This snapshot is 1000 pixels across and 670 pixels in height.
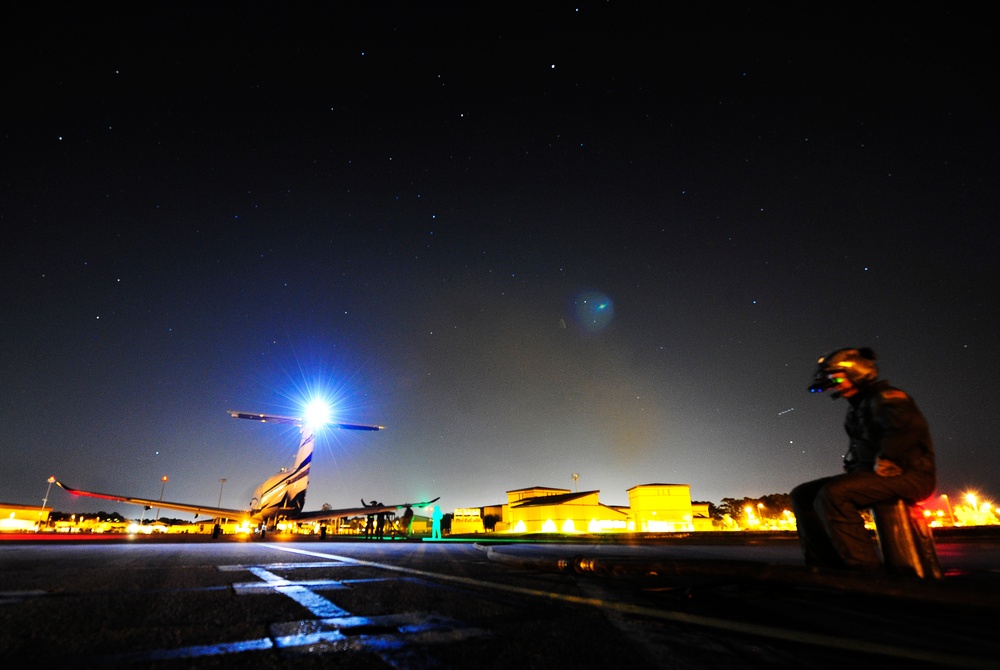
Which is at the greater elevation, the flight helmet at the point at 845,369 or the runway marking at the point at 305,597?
the flight helmet at the point at 845,369

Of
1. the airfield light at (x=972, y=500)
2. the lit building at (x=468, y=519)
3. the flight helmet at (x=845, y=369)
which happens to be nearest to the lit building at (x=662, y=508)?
the lit building at (x=468, y=519)

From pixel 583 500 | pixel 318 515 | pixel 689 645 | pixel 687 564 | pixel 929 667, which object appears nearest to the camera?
pixel 929 667

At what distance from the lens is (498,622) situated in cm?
192

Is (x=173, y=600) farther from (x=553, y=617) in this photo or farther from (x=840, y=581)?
(x=840, y=581)

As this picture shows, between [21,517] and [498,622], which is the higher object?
[498,622]

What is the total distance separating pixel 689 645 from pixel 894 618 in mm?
1474

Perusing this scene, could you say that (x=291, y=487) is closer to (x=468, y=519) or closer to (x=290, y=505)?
→ (x=290, y=505)

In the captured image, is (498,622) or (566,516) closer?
(498,622)

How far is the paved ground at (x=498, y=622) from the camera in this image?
4.49 feet

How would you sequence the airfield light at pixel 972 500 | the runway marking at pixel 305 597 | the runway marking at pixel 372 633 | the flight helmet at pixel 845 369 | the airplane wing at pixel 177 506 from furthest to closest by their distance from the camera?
the airfield light at pixel 972 500, the airplane wing at pixel 177 506, the flight helmet at pixel 845 369, the runway marking at pixel 305 597, the runway marking at pixel 372 633

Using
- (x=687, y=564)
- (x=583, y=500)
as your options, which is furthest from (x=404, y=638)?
(x=583, y=500)

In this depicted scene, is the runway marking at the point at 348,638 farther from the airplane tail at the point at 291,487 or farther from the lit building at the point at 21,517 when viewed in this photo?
the lit building at the point at 21,517

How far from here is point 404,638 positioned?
1586 millimetres

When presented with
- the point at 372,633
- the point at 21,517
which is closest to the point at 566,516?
the point at 372,633
